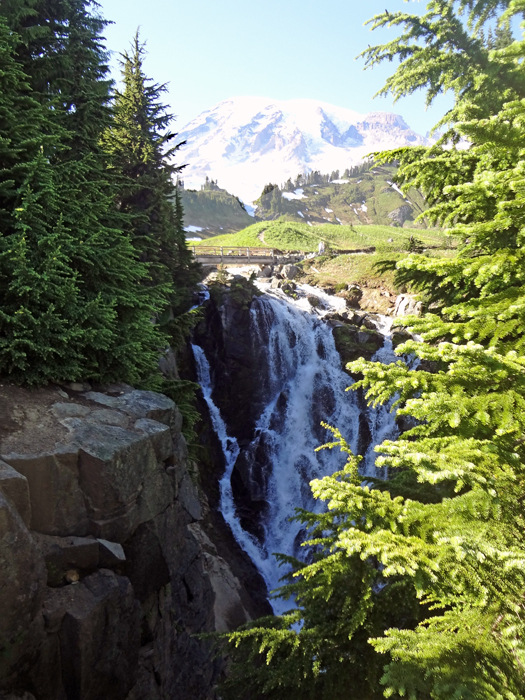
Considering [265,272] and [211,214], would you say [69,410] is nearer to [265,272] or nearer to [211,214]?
[265,272]

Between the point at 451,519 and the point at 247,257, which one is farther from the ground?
the point at 247,257

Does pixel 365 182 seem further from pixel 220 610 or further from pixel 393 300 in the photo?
pixel 220 610

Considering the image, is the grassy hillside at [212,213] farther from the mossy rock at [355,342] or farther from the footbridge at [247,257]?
the mossy rock at [355,342]

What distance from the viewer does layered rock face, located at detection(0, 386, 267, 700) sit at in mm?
5164

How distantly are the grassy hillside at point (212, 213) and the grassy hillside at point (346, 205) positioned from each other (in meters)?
11.4

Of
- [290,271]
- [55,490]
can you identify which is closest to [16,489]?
[55,490]

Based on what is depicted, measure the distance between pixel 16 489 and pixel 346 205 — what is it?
6530 inches

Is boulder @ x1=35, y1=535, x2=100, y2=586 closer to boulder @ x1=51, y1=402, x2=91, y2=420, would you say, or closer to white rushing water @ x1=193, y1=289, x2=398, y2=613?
boulder @ x1=51, y1=402, x2=91, y2=420

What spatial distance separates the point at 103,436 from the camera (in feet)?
22.6

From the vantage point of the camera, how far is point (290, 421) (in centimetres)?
2150

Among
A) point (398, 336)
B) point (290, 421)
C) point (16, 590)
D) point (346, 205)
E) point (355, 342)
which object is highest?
point (346, 205)

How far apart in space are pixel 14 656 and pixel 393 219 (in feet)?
513

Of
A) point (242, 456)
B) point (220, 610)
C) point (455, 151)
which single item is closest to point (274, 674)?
point (455, 151)

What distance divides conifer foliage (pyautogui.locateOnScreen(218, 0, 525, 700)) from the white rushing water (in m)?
13.7
